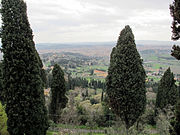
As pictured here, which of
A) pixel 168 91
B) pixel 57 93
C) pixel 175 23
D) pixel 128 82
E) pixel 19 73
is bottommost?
pixel 57 93

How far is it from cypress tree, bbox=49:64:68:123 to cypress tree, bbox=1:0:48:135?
12411 mm

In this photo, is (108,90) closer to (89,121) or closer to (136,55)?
(136,55)

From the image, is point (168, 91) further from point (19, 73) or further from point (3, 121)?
point (3, 121)

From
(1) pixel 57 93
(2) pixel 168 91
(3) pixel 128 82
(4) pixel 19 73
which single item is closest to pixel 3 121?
(4) pixel 19 73

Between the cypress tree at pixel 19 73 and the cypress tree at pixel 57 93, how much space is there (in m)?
12.4

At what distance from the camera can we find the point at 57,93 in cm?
2269

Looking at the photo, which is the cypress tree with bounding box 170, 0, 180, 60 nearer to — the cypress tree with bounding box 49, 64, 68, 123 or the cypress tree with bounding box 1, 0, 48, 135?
the cypress tree with bounding box 1, 0, 48, 135

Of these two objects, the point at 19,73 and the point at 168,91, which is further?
the point at 168,91

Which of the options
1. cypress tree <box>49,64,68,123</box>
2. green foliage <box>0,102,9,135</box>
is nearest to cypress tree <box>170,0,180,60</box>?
green foliage <box>0,102,9,135</box>

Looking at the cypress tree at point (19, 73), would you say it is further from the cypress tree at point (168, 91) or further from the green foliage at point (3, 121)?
the cypress tree at point (168, 91)

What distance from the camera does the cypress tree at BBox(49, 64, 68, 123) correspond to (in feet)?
73.0

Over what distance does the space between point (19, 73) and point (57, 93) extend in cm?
1384

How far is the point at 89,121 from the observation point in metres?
23.2

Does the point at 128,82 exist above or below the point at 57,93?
above
